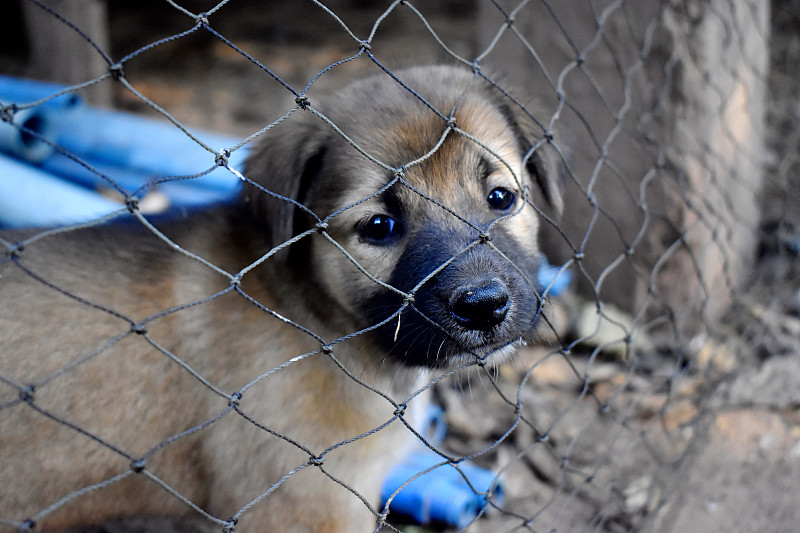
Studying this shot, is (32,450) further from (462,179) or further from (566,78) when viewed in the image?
(566,78)

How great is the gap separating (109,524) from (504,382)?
8.11 ft

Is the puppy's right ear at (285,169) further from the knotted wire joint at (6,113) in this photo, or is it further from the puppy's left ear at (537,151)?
the knotted wire joint at (6,113)

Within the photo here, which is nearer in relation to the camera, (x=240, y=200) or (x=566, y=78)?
(x=240, y=200)

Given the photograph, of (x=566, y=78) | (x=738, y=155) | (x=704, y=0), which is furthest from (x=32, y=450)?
(x=738, y=155)

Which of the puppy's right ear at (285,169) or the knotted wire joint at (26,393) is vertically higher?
the knotted wire joint at (26,393)

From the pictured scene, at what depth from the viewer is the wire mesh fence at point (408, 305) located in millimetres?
2156

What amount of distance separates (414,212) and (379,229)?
15 centimetres

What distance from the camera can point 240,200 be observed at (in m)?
2.67

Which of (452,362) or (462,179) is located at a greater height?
(462,179)

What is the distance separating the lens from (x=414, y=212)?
229 cm

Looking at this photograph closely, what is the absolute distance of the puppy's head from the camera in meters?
2.13

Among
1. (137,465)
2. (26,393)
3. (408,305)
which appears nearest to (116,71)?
(26,393)

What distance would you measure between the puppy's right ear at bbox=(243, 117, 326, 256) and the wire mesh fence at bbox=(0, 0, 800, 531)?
0.01m

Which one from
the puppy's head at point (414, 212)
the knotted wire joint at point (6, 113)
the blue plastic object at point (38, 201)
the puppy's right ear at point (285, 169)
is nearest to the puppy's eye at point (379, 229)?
the puppy's head at point (414, 212)
